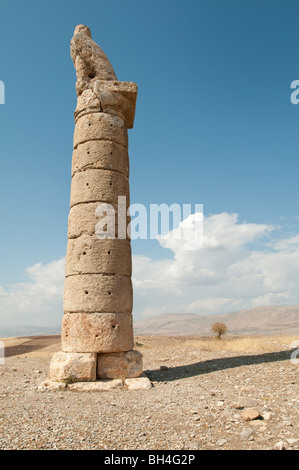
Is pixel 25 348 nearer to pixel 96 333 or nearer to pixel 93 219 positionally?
pixel 96 333

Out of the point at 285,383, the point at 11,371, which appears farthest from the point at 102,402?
the point at 11,371

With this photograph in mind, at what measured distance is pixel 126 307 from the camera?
8156 millimetres

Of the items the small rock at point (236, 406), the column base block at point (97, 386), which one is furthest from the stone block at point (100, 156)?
the small rock at point (236, 406)

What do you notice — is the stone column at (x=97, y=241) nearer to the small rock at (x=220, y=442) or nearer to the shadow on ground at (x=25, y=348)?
the small rock at (x=220, y=442)

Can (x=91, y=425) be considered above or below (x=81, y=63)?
below

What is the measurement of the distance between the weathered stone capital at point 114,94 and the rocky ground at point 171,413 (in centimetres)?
690

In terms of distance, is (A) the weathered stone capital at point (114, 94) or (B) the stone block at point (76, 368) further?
(A) the weathered stone capital at point (114, 94)

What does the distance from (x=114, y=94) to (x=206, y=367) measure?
7.58m

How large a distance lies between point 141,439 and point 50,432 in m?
1.18

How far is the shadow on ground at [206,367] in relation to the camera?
8.54 meters

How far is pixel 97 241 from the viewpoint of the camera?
8.16 metres

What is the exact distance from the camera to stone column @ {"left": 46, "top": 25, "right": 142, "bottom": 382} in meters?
7.69

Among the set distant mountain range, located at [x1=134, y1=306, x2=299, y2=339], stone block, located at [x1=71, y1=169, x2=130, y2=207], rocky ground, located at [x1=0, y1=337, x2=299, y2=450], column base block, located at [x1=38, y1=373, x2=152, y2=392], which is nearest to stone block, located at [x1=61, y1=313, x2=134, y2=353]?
column base block, located at [x1=38, y1=373, x2=152, y2=392]
